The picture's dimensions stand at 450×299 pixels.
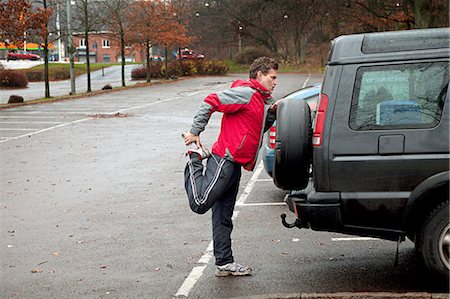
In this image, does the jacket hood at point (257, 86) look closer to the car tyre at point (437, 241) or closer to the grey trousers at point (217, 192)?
the grey trousers at point (217, 192)

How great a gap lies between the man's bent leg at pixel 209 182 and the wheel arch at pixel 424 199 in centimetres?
151

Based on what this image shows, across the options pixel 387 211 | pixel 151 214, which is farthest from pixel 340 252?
pixel 151 214

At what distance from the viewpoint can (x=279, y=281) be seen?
645 cm

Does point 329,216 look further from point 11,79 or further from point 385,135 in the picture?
point 11,79

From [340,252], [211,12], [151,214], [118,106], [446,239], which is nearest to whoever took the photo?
[446,239]

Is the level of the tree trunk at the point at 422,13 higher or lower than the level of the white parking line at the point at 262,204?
higher

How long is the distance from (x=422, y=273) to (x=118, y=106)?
26610 mm

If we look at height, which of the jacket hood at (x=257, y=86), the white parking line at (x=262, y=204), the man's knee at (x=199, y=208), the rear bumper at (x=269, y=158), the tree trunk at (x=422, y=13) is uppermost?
the tree trunk at (x=422, y=13)

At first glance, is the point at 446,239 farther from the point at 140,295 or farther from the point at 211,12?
the point at 211,12

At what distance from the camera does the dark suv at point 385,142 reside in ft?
18.9

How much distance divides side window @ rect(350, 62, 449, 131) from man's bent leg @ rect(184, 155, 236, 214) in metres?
1.20

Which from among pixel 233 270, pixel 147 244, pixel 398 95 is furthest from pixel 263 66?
pixel 147 244

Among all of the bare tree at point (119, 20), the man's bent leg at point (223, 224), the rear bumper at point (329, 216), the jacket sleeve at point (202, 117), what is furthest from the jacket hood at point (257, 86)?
the bare tree at point (119, 20)

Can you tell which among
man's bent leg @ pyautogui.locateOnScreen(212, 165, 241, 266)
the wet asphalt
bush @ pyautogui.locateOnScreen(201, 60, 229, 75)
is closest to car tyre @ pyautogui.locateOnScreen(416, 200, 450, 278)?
the wet asphalt
